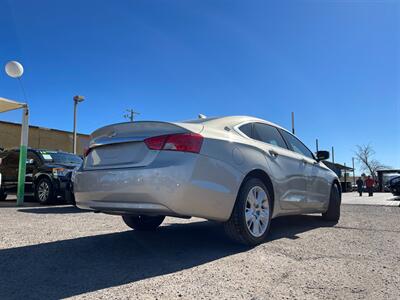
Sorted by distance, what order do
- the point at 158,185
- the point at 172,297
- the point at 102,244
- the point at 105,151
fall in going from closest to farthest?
the point at 172,297
the point at 158,185
the point at 105,151
the point at 102,244

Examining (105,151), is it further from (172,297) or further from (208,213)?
(172,297)

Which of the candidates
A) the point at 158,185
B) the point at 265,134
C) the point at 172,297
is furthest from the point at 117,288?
the point at 265,134

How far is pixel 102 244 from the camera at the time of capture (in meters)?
4.24

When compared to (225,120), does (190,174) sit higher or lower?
lower

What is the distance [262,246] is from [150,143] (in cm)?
169

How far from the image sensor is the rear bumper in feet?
11.1

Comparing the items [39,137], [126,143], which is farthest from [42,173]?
[39,137]

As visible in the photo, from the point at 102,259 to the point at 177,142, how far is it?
130cm

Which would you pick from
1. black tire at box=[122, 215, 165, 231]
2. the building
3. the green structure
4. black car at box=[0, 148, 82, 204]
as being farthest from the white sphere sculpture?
the building

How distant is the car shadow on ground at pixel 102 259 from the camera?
2775 millimetres

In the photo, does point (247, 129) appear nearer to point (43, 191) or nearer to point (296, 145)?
point (296, 145)

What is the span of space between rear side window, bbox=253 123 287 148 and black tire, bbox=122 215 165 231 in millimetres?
1654

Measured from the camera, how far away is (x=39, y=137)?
3172 cm

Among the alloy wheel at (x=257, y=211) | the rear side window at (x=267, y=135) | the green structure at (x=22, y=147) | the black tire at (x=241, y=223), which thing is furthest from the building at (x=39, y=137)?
the black tire at (x=241, y=223)
